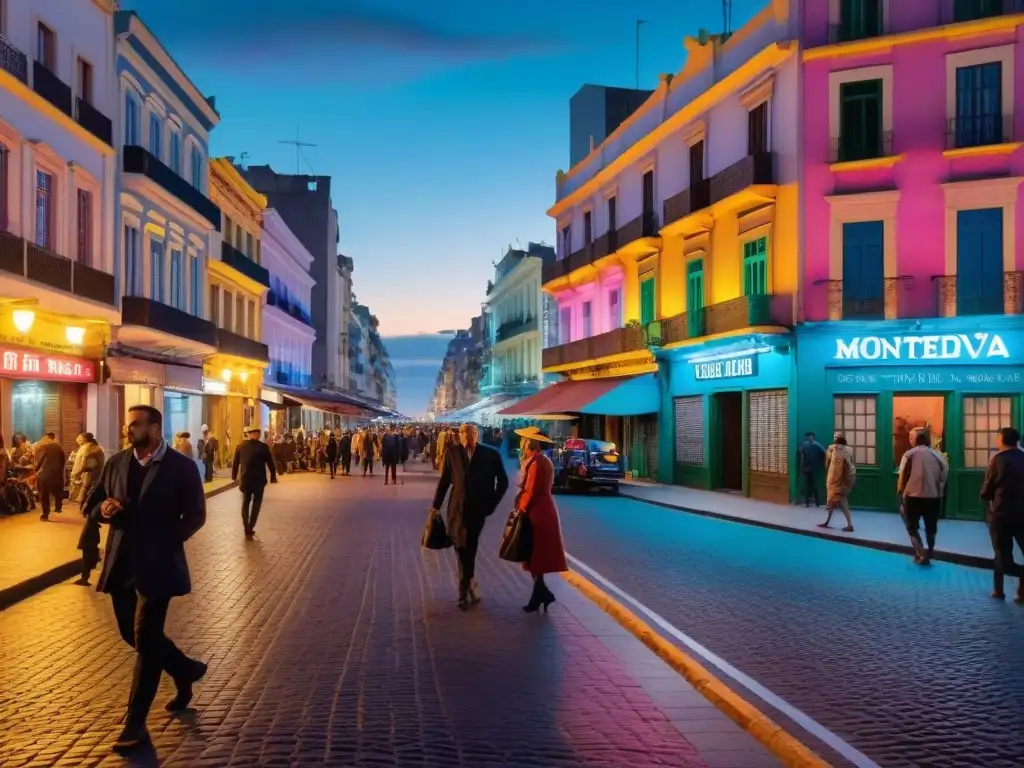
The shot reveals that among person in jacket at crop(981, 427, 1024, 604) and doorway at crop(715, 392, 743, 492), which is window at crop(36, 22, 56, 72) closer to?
doorway at crop(715, 392, 743, 492)

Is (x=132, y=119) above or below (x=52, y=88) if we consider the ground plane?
above

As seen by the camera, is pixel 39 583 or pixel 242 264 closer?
pixel 39 583

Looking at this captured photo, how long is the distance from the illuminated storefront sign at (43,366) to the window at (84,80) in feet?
19.3

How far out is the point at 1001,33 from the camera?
71.5ft

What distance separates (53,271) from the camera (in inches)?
837

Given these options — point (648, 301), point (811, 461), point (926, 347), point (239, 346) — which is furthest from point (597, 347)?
point (926, 347)

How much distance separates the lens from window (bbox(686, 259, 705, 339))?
2859 cm

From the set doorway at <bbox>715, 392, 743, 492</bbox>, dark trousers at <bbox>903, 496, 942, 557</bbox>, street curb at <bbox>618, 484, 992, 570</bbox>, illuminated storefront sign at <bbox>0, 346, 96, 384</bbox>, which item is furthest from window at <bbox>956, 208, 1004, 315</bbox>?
illuminated storefront sign at <bbox>0, 346, 96, 384</bbox>

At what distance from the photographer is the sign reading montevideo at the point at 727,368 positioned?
85.1ft

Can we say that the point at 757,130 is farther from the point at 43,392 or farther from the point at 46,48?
the point at 43,392

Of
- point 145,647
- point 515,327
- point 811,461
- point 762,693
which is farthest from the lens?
point 515,327

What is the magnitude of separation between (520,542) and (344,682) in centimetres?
302

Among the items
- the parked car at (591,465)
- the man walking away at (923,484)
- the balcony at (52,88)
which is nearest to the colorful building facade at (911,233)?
the parked car at (591,465)

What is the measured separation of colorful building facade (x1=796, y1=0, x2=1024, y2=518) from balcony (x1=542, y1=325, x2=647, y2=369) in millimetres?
9928
